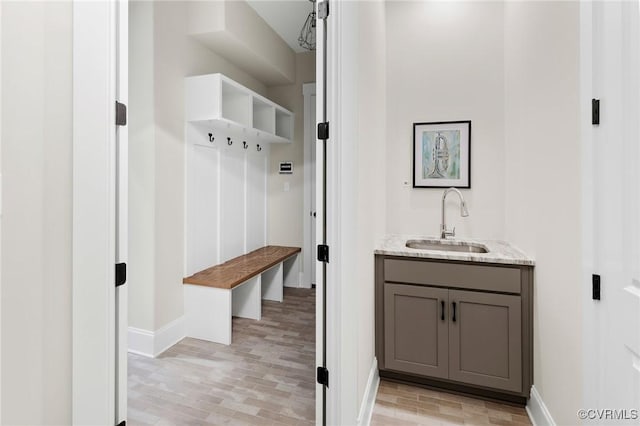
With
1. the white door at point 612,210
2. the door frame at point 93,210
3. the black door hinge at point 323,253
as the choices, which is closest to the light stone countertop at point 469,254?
the white door at point 612,210

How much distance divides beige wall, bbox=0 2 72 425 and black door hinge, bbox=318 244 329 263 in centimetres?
90

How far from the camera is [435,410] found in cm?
187

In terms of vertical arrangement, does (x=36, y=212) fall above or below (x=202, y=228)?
above

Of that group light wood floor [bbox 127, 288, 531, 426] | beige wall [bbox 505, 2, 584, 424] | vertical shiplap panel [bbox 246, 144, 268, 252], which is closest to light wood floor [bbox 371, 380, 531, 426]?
light wood floor [bbox 127, 288, 531, 426]

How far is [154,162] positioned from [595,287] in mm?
2703

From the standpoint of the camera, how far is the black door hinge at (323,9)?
4.54 ft

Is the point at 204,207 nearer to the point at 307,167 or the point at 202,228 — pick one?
the point at 202,228

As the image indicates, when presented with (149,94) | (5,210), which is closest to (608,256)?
(5,210)

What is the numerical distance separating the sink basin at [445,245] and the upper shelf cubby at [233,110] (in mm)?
1952

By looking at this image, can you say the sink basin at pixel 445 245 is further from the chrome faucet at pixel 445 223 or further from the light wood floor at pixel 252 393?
the light wood floor at pixel 252 393

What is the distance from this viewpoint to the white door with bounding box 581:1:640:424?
958 mm

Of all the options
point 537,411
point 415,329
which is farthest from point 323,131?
point 537,411

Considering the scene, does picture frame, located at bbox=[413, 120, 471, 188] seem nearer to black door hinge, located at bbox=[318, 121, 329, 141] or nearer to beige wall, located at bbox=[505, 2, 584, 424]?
beige wall, located at bbox=[505, 2, 584, 424]

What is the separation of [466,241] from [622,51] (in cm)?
170
